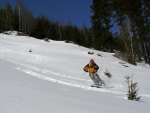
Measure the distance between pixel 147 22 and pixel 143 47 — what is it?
413cm

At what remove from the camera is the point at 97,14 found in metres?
44.7

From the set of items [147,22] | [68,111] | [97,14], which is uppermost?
[97,14]

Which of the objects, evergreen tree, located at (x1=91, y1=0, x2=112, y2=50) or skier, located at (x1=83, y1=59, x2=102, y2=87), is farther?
evergreen tree, located at (x1=91, y1=0, x2=112, y2=50)

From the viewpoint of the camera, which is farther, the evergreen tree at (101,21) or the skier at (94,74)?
the evergreen tree at (101,21)

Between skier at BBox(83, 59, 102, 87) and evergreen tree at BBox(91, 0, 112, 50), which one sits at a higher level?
evergreen tree at BBox(91, 0, 112, 50)

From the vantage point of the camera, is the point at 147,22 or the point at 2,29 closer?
the point at 147,22

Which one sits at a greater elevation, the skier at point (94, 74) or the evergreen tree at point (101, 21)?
the evergreen tree at point (101, 21)

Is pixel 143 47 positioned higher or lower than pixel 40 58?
higher

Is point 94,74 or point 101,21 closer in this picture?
point 94,74

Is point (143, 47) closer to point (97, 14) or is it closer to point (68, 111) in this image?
point (97, 14)

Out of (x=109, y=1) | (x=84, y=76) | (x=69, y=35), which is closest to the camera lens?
(x=84, y=76)

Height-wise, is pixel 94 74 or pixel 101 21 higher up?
pixel 101 21

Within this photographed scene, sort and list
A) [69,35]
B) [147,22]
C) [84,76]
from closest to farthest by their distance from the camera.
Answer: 1. [84,76]
2. [147,22]
3. [69,35]

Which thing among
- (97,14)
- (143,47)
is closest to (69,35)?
(97,14)
